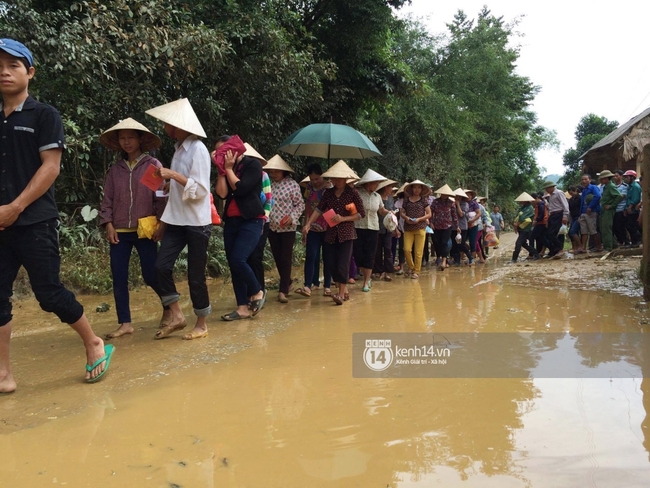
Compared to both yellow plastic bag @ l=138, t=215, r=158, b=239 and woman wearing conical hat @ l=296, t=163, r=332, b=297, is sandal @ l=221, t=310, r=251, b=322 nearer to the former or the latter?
yellow plastic bag @ l=138, t=215, r=158, b=239

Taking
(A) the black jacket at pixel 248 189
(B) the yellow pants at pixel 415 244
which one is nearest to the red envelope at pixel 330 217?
(A) the black jacket at pixel 248 189

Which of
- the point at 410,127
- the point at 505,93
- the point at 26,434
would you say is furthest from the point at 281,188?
the point at 505,93

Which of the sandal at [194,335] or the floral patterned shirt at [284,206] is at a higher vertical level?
the floral patterned shirt at [284,206]

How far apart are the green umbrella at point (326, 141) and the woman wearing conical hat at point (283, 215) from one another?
3.08ft

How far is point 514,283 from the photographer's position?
7.88 meters

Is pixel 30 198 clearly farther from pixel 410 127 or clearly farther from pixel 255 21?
pixel 410 127

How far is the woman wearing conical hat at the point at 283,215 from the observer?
6395mm

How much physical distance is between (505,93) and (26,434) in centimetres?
2571

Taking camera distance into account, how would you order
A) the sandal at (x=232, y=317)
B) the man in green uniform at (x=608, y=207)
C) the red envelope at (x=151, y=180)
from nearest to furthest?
the red envelope at (x=151, y=180)
the sandal at (x=232, y=317)
the man in green uniform at (x=608, y=207)

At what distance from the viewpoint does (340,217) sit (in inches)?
256

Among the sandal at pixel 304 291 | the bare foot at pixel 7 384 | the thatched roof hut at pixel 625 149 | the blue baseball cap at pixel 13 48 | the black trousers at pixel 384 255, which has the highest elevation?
the thatched roof hut at pixel 625 149

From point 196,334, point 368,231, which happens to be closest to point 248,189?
point 196,334

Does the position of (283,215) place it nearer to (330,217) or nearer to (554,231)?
(330,217)

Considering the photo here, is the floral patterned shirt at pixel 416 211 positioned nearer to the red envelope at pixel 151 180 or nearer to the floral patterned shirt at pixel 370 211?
the floral patterned shirt at pixel 370 211
